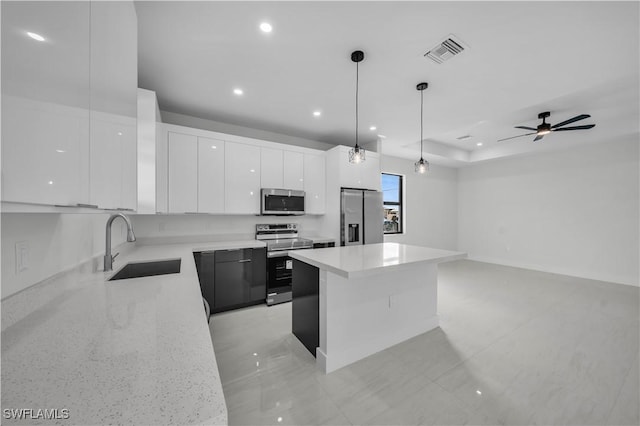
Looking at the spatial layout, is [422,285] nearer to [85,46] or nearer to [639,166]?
[85,46]

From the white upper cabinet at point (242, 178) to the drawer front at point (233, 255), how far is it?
0.61m

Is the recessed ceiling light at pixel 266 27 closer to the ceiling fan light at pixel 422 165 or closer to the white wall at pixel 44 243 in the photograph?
the white wall at pixel 44 243

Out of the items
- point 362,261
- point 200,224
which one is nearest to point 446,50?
point 362,261

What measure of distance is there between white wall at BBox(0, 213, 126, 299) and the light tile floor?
51.6 inches

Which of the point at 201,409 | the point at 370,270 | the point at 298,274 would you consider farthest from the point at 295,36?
the point at 201,409

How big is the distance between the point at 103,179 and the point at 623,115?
656cm

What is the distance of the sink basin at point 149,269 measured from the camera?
72.8 inches

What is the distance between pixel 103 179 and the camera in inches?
35.9

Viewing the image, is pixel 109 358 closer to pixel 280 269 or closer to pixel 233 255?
pixel 233 255

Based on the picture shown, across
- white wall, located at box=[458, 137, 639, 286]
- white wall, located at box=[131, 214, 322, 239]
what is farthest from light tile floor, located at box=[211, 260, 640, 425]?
white wall, located at box=[458, 137, 639, 286]

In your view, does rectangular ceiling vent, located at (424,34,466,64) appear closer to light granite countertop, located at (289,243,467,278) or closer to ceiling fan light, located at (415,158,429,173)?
ceiling fan light, located at (415,158,429,173)

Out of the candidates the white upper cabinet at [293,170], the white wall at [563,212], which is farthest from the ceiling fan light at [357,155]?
the white wall at [563,212]

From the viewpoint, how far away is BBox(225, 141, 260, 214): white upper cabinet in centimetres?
330

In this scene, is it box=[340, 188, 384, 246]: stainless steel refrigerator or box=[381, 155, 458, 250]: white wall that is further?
box=[381, 155, 458, 250]: white wall
